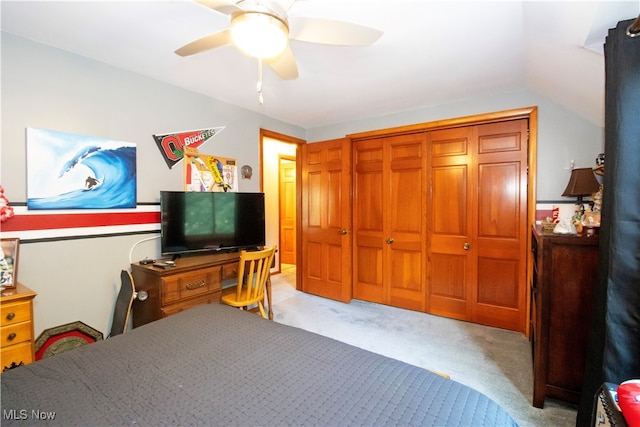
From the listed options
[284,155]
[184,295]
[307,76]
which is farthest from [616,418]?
[284,155]

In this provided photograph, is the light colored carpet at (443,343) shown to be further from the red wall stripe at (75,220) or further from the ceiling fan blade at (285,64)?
the ceiling fan blade at (285,64)

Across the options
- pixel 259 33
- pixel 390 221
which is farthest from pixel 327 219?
pixel 259 33

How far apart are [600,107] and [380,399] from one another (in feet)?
8.91

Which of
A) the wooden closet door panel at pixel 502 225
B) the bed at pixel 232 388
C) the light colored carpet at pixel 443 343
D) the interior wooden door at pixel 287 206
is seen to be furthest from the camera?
the interior wooden door at pixel 287 206

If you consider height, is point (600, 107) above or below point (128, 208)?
above

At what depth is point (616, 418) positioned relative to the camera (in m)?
0.99

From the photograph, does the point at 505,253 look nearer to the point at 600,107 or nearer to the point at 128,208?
the point at 600,107

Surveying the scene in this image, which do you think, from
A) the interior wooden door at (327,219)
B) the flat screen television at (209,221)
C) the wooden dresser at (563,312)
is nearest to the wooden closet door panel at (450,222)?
the interior wooden door at (327,219)

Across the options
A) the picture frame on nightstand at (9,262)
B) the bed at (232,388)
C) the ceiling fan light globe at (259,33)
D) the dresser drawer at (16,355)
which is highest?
the ceiling fan light globe at (259,33)

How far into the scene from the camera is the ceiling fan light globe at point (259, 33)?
1294mm


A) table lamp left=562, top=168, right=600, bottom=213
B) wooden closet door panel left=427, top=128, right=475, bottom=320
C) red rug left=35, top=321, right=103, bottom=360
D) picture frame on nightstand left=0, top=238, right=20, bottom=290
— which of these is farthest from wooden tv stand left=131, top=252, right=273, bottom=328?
table lamp left=562, top=168, right=600, bottom=213

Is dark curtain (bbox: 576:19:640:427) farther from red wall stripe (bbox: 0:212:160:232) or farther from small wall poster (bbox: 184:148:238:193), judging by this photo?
red wall stripe (bbox: 0:212:160:232)

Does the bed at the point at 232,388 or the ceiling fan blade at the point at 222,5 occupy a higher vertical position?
the ceiling fan blade at the point at 222,5

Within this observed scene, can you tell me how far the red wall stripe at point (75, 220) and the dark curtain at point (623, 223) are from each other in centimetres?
316
